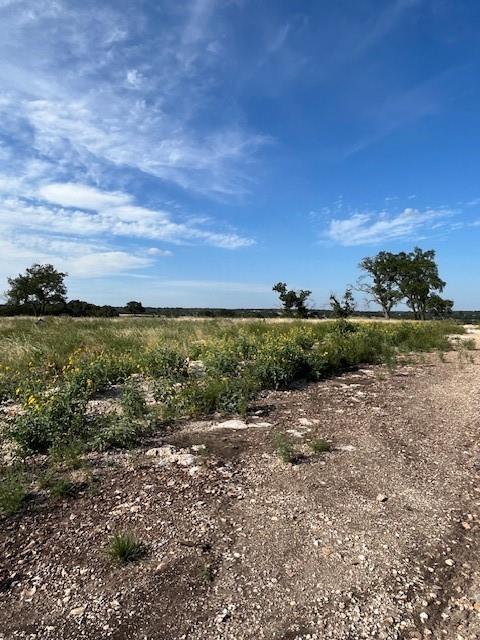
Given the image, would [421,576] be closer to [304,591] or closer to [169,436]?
[304,591]

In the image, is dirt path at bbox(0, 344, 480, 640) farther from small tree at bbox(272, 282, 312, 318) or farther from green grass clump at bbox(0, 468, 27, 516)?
small tree at bbox(272, 282, 312, 318)

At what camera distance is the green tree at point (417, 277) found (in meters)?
47.3

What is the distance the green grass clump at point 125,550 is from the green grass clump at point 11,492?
1.00 metres

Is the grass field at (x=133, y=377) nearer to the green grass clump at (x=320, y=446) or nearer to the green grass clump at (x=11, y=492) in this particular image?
the green grass clump at (x=11, y=492)

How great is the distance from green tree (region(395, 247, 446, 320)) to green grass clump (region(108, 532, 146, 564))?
158ft

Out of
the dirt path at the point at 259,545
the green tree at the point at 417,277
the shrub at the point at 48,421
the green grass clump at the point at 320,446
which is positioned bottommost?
the dirt path at the point at 259,545

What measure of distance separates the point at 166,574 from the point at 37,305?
51407 millimetres

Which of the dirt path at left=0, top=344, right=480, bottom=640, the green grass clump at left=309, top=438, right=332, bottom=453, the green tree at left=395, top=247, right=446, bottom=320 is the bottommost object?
the dirt path at left=0, top=344, right=480, bottom=640

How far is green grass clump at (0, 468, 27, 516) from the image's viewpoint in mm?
3488

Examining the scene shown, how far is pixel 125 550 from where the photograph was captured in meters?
2.91

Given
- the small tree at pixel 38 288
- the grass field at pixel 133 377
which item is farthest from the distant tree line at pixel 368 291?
the grass field at pixel 133 377

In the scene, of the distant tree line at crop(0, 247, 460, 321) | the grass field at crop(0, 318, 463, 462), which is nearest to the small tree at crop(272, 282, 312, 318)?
the distant tree line at crop(0, 247, 460, 321)

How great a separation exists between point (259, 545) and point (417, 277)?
161ft

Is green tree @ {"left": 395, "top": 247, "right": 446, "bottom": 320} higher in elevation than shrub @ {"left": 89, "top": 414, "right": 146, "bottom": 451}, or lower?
higher
